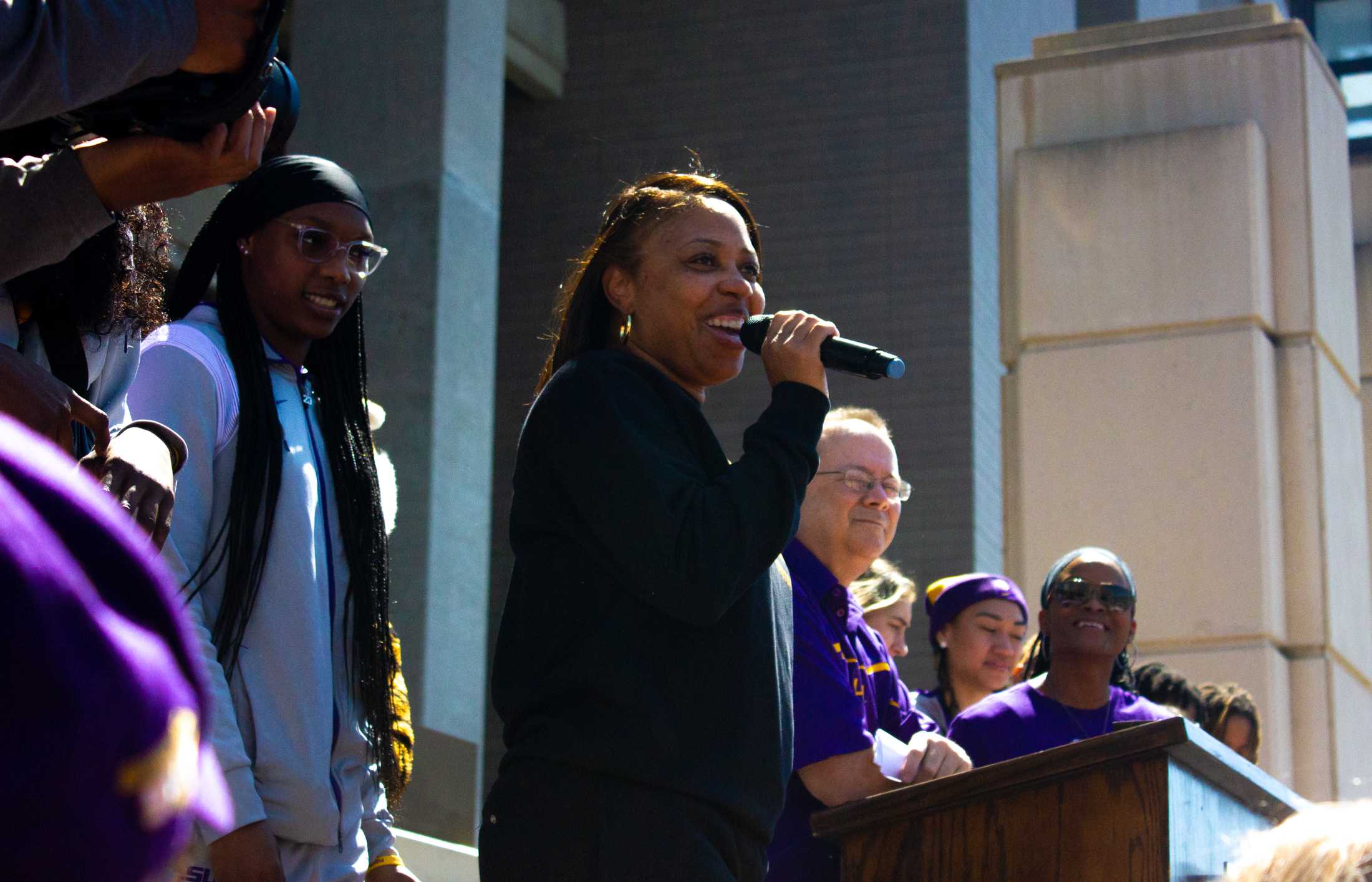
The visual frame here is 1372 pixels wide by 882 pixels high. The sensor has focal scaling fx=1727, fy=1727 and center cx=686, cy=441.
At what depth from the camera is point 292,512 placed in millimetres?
2404

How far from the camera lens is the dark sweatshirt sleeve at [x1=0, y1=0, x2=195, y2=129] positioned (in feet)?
4.95

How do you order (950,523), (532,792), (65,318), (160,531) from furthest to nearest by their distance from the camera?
(950,523)
(532,792)
(65,318)
(160,531)

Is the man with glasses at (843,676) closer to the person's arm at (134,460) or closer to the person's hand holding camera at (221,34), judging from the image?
the person's arm at (134,460)

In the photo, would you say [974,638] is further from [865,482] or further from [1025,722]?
[865,482]

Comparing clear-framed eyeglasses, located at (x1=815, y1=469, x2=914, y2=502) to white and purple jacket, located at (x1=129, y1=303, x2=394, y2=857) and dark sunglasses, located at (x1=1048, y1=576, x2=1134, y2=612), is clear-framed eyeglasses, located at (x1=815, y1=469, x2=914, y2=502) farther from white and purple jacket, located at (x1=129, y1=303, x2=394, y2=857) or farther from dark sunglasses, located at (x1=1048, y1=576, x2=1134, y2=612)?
white and purple jacket, located at (x1=129, y1=303, x2=394, y2=857)

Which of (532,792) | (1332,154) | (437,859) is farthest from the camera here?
(1332,154)

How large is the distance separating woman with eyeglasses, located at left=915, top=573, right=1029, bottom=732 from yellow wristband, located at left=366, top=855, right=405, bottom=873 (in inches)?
112

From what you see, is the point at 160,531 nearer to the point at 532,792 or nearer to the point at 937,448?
the point at 532,792

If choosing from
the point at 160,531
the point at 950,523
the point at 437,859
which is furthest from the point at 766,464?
the point at 950,523

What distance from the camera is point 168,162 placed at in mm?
1812

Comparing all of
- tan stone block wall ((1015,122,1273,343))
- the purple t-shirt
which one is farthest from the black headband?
tan stone block wall ((1015,122,1273,343))

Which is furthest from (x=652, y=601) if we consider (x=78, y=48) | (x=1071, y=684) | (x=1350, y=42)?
(x=1350, y=42)

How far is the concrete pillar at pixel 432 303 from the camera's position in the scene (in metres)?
7.14

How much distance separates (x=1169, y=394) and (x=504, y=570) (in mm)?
4094
